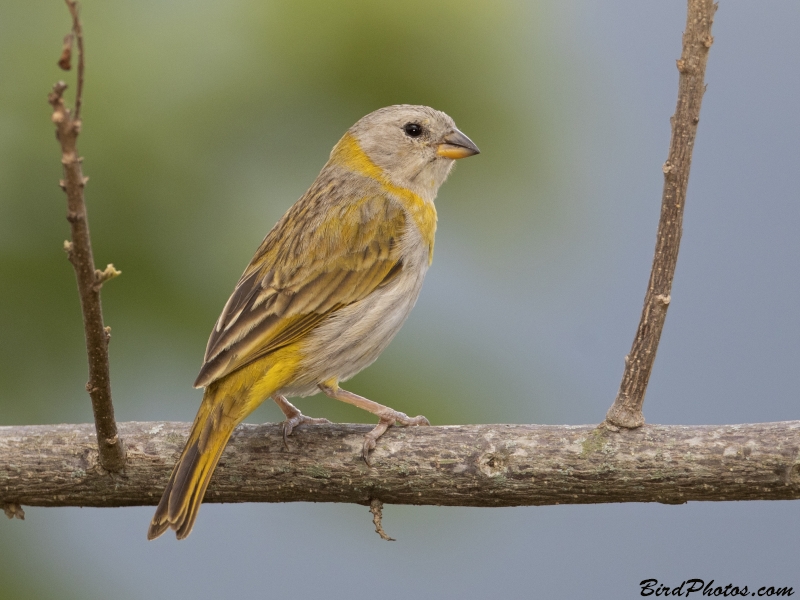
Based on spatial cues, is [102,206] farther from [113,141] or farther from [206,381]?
[206,381]

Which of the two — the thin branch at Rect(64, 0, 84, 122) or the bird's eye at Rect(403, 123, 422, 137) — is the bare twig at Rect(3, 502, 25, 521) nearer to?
the thin branch at Rect(64, 0, 84, 122)

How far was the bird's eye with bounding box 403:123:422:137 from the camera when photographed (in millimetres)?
3865

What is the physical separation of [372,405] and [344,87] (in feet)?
5.88

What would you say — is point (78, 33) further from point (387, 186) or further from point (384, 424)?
point (387, 186)

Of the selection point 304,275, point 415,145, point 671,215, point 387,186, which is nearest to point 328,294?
point 304,275

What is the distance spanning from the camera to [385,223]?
3459mm

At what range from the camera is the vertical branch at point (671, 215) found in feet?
8.18

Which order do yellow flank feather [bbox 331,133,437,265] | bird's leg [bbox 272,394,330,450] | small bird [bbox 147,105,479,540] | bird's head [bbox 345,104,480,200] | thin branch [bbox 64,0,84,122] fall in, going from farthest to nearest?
bird's head [bbox 345,104,480,200] < yellow flank feather [bbox 331,133,437,265] < bird's leg [bbox 272,394,330,450] < small bird [bbox 147,105,479,540] < thin branch [bbox 64,0,84,122]

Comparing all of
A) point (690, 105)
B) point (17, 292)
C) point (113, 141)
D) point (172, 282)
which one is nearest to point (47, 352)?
point (17, 292)

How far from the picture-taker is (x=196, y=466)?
280 cm

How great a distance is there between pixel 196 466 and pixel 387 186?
144 centimetres

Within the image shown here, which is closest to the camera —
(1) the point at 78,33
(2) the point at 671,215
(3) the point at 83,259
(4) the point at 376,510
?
(1) the point at 78,33

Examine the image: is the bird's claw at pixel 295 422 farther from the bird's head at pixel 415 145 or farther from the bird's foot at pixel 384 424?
the bird's head at pixel 415 145

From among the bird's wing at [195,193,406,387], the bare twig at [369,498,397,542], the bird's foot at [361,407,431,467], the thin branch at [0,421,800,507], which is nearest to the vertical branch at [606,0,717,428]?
the thin branch at [0,421,800,507]
